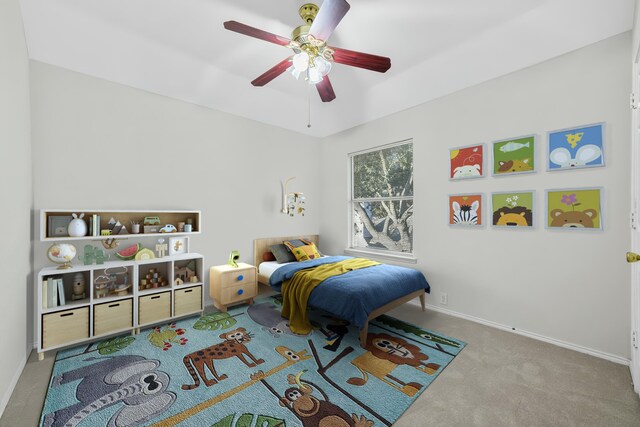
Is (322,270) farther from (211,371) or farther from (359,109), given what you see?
(359,109)

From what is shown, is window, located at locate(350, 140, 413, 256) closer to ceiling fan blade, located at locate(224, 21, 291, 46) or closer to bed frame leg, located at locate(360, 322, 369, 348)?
bed frame leg, located at locate(360, 322, 369, 348)

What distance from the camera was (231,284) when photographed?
3.42m

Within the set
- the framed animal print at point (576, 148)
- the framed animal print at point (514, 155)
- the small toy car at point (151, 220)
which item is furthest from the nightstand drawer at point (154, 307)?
the framed animal print at point (576, 148)

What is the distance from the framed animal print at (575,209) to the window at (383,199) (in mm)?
1599

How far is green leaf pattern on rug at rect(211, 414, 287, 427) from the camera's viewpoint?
1.62m

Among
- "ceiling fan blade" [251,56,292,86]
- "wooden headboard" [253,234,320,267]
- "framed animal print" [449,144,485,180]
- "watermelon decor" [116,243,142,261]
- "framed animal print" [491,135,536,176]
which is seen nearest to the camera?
"ceiling fan blade" [251,56,292,86]

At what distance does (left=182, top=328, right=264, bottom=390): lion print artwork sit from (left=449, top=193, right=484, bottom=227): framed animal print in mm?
2645

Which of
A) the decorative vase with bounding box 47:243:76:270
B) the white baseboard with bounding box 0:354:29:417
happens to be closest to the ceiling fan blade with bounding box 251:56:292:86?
the decorative vase with bounding box 47:243:76:270

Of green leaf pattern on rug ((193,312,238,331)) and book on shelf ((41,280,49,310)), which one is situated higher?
book on shelf ((41,280,49,310))

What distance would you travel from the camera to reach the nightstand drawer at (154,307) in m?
2.85

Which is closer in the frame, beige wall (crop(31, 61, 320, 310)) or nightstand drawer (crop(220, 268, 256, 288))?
beige wall (crop(31, 61, 320, 310))

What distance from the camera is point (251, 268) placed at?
3621 mm

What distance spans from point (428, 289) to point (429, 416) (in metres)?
1.81

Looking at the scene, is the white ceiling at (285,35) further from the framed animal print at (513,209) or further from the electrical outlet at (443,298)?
the electrical outlet at (443,298)
